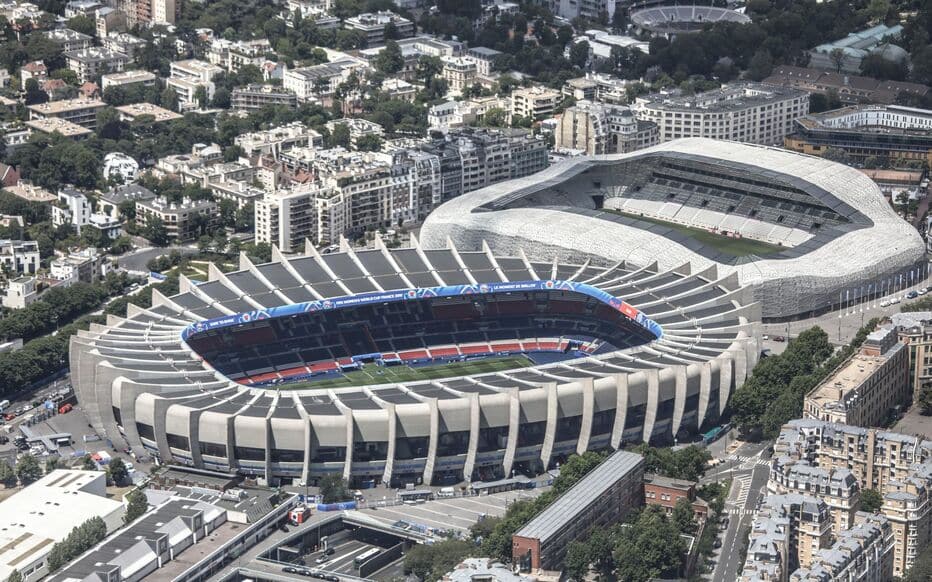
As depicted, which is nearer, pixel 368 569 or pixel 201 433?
pixel 368 569

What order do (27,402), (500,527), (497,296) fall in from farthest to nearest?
(497,296) → (27,402) → (500,527)

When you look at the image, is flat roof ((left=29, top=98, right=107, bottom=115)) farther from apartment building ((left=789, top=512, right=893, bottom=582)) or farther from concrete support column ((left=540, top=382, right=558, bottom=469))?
apartment building ((left=789, top=512, right=893, bottom=582))

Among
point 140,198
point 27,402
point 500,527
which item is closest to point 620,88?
point 140,198

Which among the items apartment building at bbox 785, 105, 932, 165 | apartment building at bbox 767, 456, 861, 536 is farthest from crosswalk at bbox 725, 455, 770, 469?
apartment building at bbox 785, 105, 932, 165

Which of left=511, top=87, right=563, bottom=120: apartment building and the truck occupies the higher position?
left=511, top=87, right=563, bottom=120: apartment building

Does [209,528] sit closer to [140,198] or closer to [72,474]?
[72,474]

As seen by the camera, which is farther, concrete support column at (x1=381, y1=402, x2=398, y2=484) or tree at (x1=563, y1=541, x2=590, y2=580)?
concrete support column at (x1=381, y1=402, x2=398, y2=484)

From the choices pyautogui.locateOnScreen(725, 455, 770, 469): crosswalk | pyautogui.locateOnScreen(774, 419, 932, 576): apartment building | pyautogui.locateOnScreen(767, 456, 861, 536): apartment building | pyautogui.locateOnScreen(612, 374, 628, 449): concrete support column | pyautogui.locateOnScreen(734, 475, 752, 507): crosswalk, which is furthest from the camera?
pyautogui.locateOnScreen(612, 374, 628, 449): concrete support column

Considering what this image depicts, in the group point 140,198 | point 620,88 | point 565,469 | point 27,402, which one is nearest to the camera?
point 565,469
